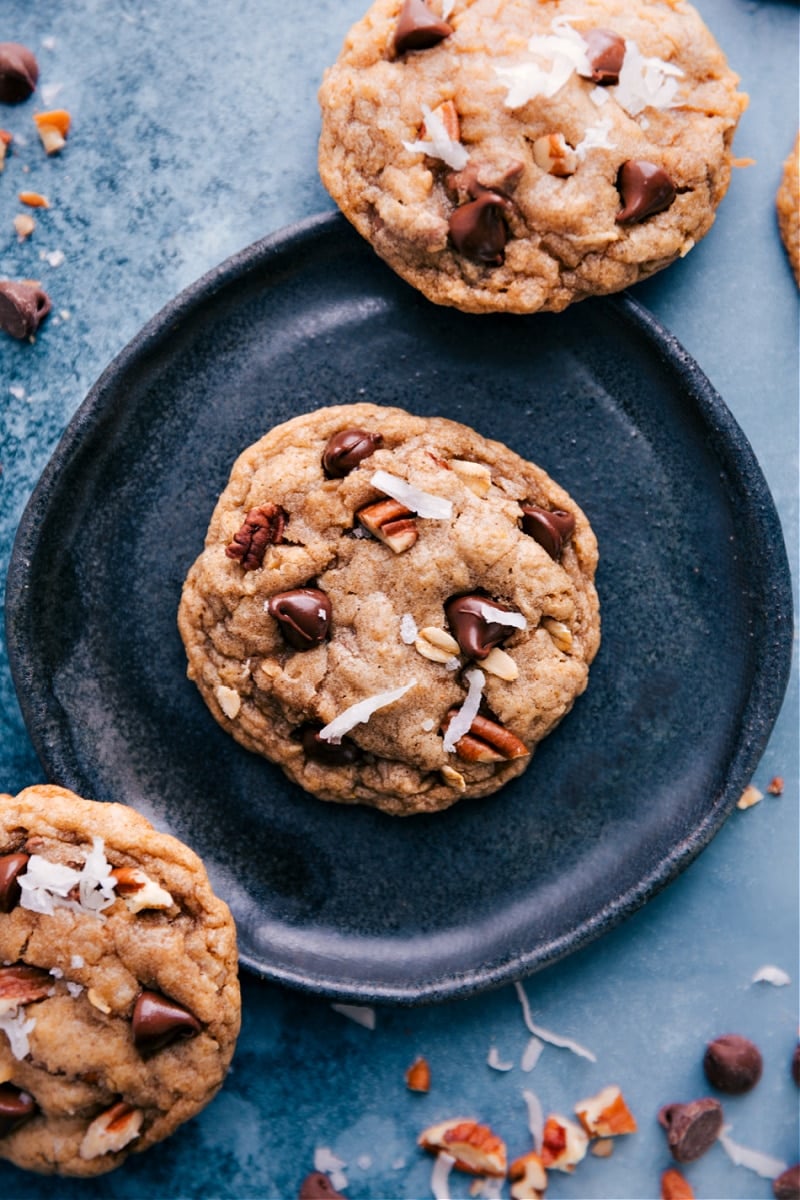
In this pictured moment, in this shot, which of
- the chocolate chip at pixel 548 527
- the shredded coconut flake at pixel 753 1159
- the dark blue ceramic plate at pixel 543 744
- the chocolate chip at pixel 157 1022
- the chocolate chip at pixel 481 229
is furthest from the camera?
the shredded coconut flake at pixel 753 1159

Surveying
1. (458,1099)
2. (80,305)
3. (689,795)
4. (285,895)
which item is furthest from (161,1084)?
(80,305)

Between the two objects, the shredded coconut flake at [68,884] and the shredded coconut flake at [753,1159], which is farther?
the shredded coconut flake at [753,1159]

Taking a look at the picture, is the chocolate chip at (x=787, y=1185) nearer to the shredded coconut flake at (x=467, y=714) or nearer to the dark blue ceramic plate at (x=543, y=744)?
the dark blue ceramic plate at (x=543, y=744)

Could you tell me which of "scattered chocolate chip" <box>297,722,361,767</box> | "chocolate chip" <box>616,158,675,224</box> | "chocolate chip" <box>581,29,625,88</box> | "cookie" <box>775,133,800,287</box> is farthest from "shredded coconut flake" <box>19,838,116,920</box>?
"cookie" <box>775,133,800,287</box>

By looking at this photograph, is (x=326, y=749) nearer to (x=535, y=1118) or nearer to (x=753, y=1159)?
(x=535, y=1118)

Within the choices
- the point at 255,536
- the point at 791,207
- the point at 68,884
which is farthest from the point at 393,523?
the point at 791,207

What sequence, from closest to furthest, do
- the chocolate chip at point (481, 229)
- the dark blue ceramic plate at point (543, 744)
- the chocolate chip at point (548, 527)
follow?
the chocolate chip at point (481, 229) → the chocolate chip at point (548, 527) → the dark blue ceramic plate at point (543, 744)

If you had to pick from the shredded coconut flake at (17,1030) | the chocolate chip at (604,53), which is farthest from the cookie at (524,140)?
the shredded coconut flake at (17,1030)
